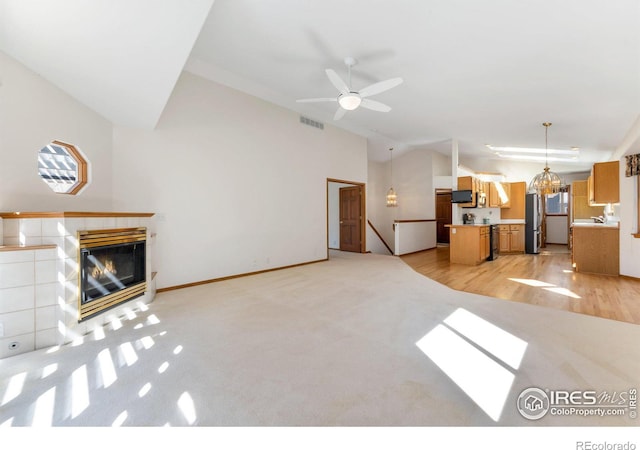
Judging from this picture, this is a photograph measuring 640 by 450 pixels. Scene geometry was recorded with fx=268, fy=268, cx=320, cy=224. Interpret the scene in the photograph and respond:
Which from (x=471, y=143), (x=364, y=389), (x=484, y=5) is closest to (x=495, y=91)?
A: (x=484, y=5)

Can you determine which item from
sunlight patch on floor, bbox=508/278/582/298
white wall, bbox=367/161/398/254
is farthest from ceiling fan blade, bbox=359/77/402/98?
white wall, bbox=367/161/398/254

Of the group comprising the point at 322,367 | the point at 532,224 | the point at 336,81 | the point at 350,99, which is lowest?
the point at 322,367

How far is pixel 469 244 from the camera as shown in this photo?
637 cm

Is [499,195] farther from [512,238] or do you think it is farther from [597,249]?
[597,249]

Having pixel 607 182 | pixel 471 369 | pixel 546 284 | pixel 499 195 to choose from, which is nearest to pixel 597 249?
pixel 607 182

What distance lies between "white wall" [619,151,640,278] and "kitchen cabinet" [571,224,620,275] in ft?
0.35

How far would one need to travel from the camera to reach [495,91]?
14.1ft

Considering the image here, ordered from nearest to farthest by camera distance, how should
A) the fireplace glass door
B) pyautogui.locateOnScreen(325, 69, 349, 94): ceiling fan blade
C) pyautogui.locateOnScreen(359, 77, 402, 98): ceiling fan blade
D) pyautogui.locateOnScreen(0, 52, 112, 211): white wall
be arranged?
pyautogui.locateOnScreen(0, 52, 112, 211): white wall < the fireplace glass door < pyautogui.locateOnScreen(325, 69, 349, 94): ceiling fan blade < pyautogui.locateOnScreen(359, 77, 402, 98): ceiling fan blade

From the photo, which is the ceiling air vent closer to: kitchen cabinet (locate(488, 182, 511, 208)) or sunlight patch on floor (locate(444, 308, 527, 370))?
sunlight patch on floor (locate(444, 308, 527, 370))

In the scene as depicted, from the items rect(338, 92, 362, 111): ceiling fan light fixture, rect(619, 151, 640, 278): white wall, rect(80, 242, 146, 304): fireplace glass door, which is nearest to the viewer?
rect(80, 242, 146, 304): fireplace glass door

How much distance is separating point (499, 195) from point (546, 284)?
455 centimetres

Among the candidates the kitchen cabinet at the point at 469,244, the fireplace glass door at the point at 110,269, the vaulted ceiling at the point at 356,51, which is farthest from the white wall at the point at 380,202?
the fireplace glass door at the point at 110,269

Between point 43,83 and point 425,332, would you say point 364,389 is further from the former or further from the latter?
point 43,83

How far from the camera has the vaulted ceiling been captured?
7.10 feet
